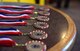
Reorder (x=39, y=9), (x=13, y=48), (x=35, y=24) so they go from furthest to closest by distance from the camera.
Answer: (x=39, y=9), (x=35, y=24), (x=13, y=48)

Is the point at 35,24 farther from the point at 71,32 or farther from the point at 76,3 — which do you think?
the point at 76,3

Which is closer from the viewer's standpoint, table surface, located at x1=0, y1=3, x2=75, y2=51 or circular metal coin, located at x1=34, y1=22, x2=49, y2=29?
table surface, located at x1=0, y1=3, x2=75, y2=51

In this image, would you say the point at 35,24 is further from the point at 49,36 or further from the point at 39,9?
the point at 39,9

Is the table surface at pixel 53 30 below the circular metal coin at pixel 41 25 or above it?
below

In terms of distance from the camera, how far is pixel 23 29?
822 millimetres

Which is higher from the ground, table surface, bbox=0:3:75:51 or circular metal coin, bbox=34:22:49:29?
circular metal coin, bbox=34:22:49:29

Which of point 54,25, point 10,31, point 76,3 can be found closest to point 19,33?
point 10,31

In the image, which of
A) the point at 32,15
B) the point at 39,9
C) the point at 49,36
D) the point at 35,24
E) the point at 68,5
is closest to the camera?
the point at 49,36

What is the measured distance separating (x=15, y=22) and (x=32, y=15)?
0.51 ft

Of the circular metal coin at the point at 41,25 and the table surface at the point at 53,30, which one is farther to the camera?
the circular metal coin at the point at 41,25

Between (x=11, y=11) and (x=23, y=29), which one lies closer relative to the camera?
(x=23, y=29)

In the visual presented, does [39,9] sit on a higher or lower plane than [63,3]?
higher

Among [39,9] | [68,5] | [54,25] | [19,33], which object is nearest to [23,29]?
[19,33]

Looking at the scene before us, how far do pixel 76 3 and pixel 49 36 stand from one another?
135 inches
